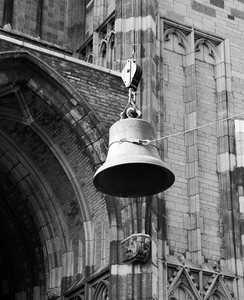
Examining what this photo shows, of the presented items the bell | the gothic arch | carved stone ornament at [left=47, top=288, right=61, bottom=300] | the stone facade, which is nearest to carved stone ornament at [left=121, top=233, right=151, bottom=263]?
the stone facade

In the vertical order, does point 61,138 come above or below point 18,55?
below

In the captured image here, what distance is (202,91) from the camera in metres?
15.2

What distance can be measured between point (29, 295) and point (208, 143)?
4.24 m

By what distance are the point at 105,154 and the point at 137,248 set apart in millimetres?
1745

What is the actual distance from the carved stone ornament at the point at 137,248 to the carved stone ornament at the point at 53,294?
2.07 metres

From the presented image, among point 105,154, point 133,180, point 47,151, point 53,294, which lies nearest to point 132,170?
point 133,180

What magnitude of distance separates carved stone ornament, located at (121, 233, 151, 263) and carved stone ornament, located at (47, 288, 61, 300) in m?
2.07

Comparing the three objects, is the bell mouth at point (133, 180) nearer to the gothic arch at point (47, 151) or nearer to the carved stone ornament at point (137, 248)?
the carved stone ornament at point (137, 248)

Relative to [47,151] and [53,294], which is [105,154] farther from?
[53,294]

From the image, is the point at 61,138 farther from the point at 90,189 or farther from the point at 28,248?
the point at 28,248

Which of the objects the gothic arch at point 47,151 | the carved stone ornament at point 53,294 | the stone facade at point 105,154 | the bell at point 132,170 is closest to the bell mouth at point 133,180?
the bell at point 132,170

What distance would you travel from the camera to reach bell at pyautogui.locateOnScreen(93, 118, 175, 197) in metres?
8.02

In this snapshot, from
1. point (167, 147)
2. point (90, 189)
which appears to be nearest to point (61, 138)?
point (90, 189)

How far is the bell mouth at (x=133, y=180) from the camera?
8141mm
